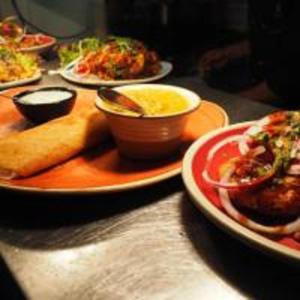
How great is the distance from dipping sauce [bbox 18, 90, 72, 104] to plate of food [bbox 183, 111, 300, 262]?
0.45 metres

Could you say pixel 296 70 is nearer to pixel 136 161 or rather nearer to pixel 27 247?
pixel 136 161

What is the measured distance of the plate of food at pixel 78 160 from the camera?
71 centimetres

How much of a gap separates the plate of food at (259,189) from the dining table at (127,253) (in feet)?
0.10

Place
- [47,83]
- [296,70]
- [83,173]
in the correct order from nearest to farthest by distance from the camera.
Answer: [83,173] → [296,70] → [47,83]

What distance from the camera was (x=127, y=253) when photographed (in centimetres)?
59

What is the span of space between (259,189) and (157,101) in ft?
1.08

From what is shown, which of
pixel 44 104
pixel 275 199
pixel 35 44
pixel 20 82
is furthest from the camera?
pixel 35 44

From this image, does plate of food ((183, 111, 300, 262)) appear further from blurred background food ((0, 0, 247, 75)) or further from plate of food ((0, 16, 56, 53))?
plate of food ((0, 16, 56, 53))

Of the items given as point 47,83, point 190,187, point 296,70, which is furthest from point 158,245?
point 47,83

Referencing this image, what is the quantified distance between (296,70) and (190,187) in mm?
655

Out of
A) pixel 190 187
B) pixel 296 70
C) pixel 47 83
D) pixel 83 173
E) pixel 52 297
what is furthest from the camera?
pixel 47 83

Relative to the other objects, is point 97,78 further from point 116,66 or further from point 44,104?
point 44,104

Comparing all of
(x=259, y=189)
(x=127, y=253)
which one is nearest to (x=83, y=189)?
(x=127, y=253)

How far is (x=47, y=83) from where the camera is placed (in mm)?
1508
